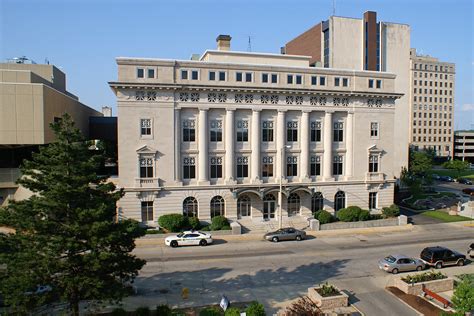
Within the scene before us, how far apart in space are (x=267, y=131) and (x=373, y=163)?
15431mm

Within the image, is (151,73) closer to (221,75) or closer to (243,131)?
(221,75)

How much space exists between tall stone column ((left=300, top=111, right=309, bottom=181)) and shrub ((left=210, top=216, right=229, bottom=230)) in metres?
11.5

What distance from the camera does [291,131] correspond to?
46.4 m

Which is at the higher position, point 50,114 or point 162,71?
point 162,71

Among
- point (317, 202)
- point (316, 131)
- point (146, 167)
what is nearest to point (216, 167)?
point (146, 167)

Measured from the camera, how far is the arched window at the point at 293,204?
4662cm

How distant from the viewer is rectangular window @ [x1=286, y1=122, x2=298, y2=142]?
152 feet

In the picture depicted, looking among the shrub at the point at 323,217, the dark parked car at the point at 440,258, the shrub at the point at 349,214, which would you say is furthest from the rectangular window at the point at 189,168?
the dark parked car at the point at 440,258

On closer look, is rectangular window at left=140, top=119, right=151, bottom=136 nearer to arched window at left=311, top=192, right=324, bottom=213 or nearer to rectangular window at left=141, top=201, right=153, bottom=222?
rectangular window at left=141, top=201, right=153, bottom=222

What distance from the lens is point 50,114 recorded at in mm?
40625

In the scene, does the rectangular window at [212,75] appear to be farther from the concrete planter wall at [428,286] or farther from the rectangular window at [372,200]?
the concrete planter wall at [428,286]

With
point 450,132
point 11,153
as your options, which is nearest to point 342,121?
point 11,153

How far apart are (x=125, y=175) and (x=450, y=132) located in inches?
5639

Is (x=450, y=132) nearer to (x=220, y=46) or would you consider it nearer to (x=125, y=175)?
(x=220, y=46)
